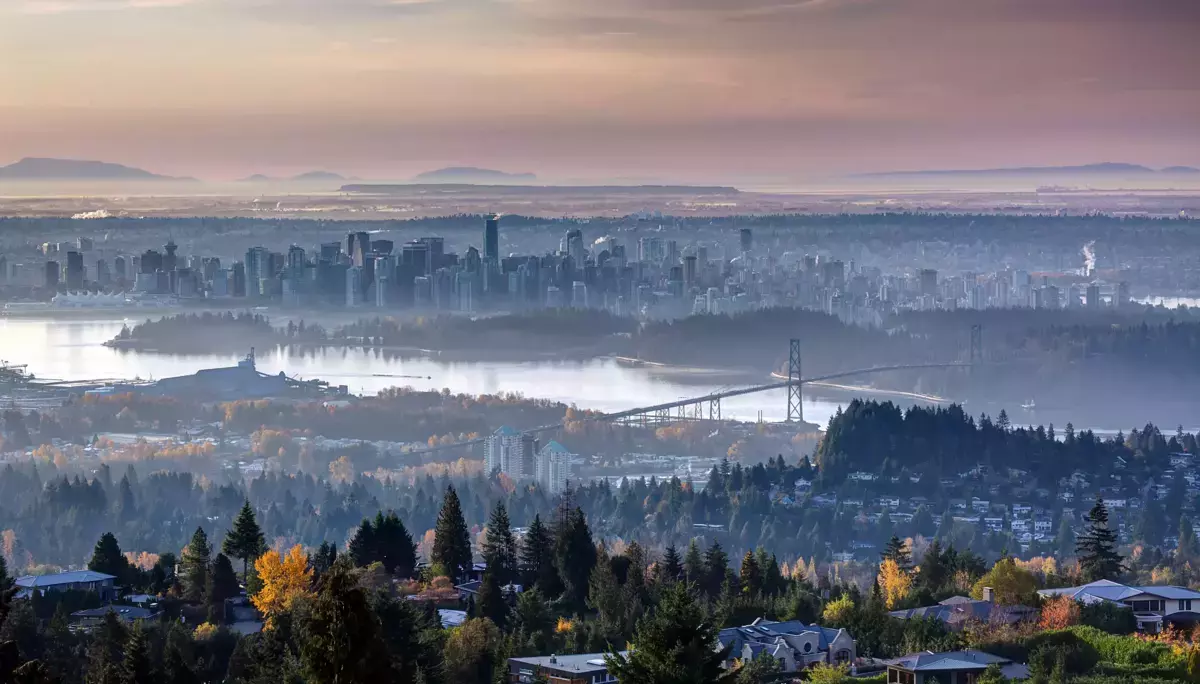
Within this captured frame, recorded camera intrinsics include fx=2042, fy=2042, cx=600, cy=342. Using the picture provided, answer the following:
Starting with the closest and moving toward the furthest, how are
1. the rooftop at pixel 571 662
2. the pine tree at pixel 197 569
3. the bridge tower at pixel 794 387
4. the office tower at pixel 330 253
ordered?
the rooftop at pixel 571 662 → the pine tree at pixel 197 569 → the bridge tower at pixel 794 387 → the office tower at pixel 330 253

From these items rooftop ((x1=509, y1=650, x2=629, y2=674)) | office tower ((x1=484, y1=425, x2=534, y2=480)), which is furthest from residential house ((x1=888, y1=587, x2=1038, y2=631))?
office tower ((x1=484, y1=425, x2=534, y2=480))

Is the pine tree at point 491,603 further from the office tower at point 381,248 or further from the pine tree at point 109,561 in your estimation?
the office tower at point 381,248

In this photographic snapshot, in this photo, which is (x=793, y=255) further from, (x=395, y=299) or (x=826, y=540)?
(x=826, y=540)

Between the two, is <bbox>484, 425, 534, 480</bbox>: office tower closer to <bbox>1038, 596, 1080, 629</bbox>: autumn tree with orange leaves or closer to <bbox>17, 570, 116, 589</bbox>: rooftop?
<bbox>17, 570, 116, 589</bbox>: rooftop

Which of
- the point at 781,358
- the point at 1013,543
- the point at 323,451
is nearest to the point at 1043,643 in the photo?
the point at 1013,543

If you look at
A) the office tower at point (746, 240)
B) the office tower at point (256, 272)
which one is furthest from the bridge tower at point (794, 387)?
the office tower at point (256, 272)

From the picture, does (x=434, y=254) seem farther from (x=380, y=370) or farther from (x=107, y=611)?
(x=107, y=611)
